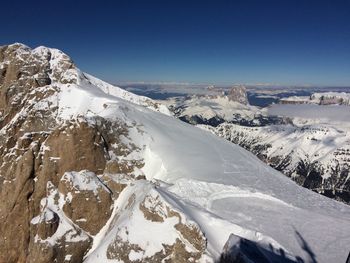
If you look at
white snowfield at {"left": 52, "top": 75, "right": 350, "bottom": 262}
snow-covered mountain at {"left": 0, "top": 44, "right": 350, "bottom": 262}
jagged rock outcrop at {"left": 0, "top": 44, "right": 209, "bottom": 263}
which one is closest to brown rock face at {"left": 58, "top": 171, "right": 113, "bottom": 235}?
jagged rock outcrop at {"left": 0, "top": 44, "right": 209, "bottom": 263}

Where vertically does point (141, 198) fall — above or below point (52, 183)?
above

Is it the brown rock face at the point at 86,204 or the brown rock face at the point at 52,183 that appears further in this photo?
the brown rock face at the point at 86,204

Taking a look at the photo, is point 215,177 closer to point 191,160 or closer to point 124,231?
point 191,160

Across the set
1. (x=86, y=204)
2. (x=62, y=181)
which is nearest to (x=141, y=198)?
(x=86, y=204)

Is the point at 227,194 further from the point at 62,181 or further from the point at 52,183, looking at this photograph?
the point at 52,183

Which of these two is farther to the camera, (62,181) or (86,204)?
(62,181)

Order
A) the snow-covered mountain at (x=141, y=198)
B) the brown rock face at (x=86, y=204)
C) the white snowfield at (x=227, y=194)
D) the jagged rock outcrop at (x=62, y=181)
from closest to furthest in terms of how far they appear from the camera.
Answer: the snow-covered mountain at (x=141, y=198) < the white snowfield at (x=227, y=194) < the jagged rock outcrop at (x=62, y=181) < the brown rock face at (x=86, y=204)

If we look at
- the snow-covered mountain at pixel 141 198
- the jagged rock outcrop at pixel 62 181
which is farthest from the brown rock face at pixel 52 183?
the snow-covered mountain at pixel 141 198

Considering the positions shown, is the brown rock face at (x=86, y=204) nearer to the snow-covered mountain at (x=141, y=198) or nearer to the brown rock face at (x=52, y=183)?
the brown rock face at (x=52, y=183)
